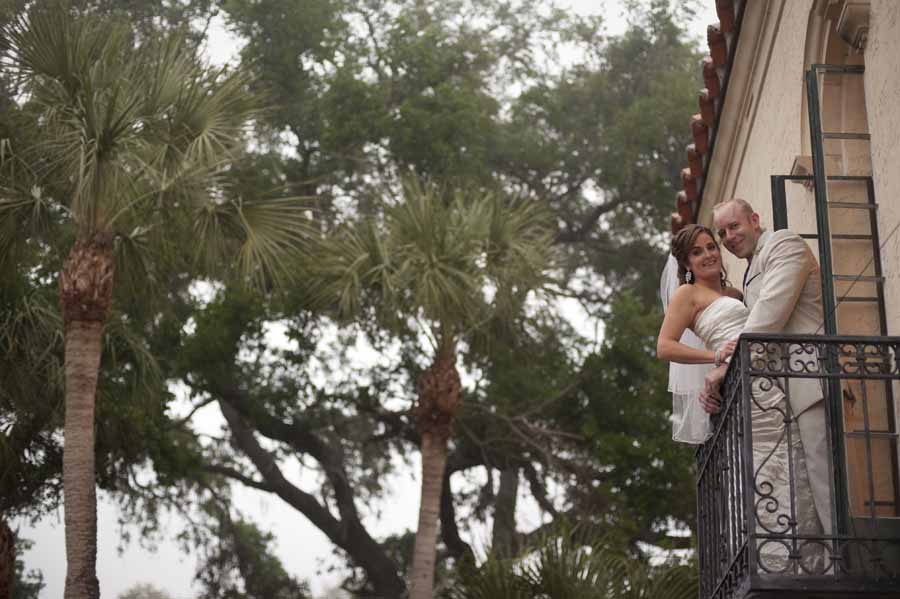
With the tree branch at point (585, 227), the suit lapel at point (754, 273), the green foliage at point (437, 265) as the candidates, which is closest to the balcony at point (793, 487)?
the suit lapel at point (754, 273)

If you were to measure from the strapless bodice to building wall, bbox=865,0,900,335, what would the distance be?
2.30 feet

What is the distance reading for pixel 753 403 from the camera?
264 inches

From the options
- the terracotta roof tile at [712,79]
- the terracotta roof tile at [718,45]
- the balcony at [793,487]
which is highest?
the terracotta roof tile at [718,45]

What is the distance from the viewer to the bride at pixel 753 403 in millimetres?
6170

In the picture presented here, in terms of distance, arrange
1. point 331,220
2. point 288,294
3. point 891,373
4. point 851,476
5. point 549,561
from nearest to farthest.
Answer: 1. point 891,373
2. point 851,476
3. point 549,561
4. point 288,294
5. point 331,220

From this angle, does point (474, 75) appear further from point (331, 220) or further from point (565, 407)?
point (565, 407)

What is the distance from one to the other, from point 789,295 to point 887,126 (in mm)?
936

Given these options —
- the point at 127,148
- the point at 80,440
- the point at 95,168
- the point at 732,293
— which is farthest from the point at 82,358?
the point at 732,293

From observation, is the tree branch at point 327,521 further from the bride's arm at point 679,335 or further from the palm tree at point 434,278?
the bride's arm at point 679,335

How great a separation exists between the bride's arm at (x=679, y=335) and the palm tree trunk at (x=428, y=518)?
36.3 ft

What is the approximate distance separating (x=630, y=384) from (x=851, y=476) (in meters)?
16.2

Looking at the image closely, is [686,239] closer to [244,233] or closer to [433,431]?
[244,233]

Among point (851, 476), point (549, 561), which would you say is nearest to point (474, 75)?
point (549, 561)

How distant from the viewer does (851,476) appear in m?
7.13
